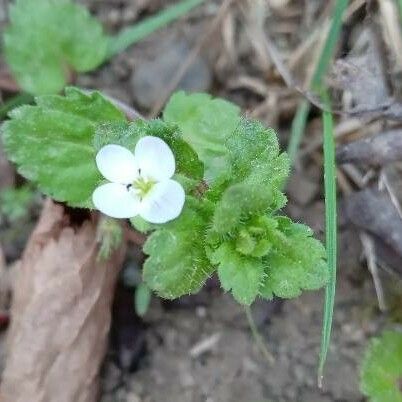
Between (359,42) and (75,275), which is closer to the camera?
(75,275)

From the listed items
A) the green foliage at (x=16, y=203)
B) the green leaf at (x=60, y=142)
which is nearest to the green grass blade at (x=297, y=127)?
the green leaf at (x=60, y=142)

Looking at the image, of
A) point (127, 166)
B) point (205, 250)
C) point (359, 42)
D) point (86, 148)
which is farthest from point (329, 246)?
point (359, 42)

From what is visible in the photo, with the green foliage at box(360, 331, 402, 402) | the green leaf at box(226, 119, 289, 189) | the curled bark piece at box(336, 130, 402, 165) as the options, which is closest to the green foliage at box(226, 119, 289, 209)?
the green leaf at box(226, 119, 289, 189)

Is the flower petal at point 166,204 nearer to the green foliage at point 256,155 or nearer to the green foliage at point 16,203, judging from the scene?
the green foliage at point 256,155

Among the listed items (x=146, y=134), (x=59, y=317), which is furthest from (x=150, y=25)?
(x=59, y=317)

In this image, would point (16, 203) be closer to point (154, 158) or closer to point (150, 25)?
point (150, 25)

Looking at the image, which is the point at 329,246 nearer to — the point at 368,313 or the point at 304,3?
the point at 368,313
